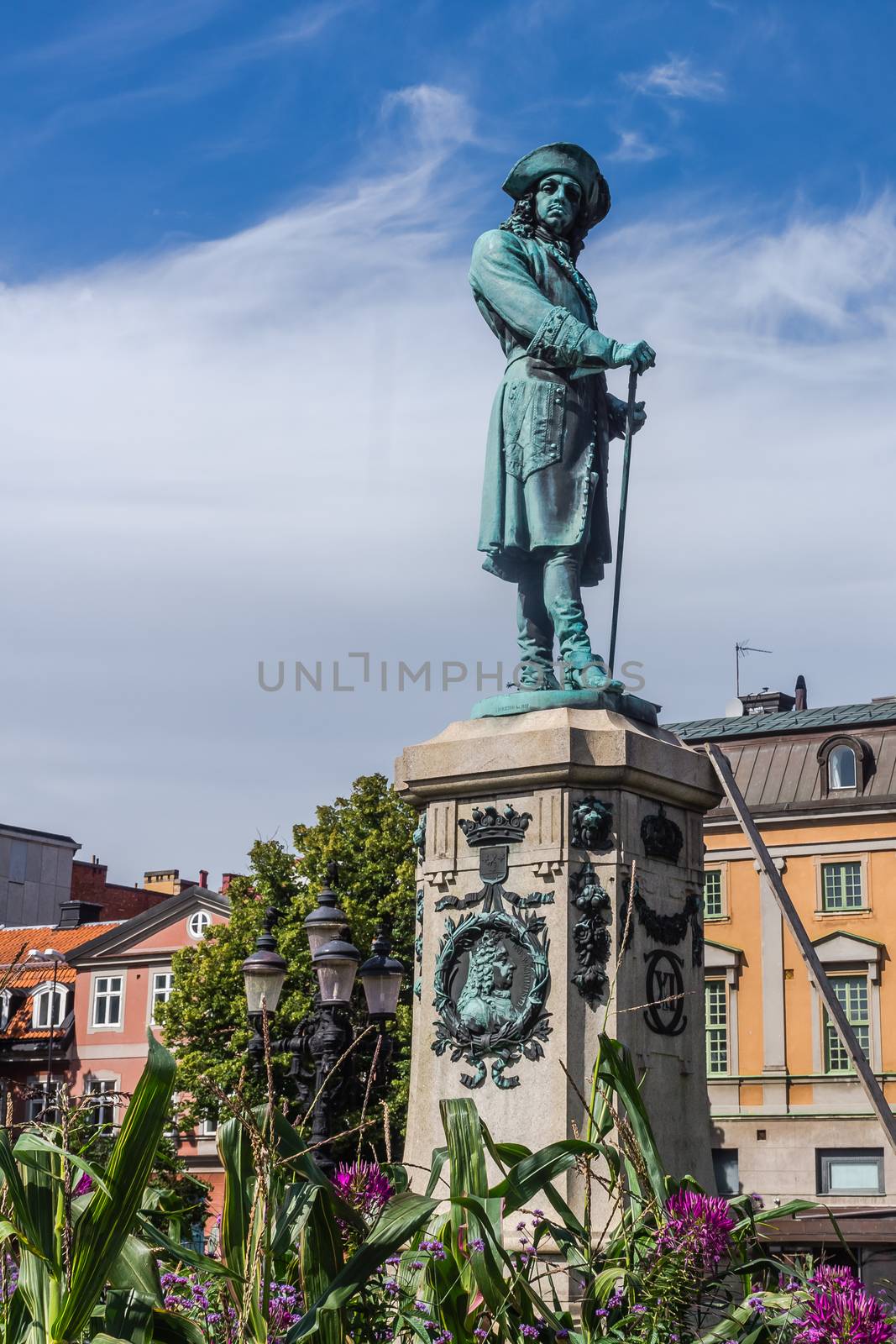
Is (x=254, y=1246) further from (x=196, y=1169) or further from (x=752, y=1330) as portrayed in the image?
(x=196, y=1169)

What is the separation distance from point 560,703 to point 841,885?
3929 cm

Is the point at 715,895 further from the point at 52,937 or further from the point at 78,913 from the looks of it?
the point at 78,913

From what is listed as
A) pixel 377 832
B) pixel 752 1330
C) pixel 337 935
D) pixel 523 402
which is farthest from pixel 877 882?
pixel 752 1330

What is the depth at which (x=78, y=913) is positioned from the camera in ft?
210

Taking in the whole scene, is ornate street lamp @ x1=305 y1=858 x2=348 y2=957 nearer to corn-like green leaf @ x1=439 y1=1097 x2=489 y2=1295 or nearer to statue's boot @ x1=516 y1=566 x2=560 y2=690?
statue's boot @ x1=516 y1=566 x2=560 y2=690

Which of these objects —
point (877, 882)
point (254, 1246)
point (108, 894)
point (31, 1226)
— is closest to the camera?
point (254, 1246)

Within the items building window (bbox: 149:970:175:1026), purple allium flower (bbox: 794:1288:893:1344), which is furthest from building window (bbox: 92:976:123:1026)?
purple allium flower (bbox: 794:1288:893:1344)

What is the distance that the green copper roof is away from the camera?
49.8 metres

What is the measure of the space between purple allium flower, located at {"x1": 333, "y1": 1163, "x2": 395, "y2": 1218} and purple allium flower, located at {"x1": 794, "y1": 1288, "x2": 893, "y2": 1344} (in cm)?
178

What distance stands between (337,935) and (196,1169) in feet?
114

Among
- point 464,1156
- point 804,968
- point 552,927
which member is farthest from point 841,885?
point 464,1156

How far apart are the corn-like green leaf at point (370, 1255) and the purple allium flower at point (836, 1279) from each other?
1.21 metres

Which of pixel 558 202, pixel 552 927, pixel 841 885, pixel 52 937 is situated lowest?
pixel 552 927

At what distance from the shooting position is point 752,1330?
6078 mm
